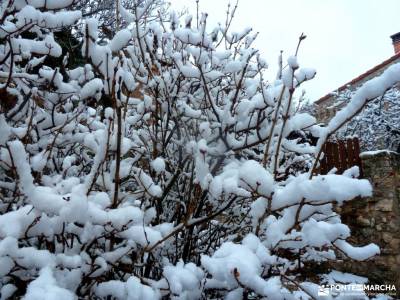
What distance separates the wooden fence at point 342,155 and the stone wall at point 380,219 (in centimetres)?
32

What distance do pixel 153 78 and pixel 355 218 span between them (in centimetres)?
405

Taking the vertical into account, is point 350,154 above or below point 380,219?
above

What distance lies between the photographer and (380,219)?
16.6ft

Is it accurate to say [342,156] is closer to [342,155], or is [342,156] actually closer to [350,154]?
[342,155]

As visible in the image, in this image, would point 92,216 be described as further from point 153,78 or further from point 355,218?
point 355,218

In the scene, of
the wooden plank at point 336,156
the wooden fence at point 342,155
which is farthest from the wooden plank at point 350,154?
the wooden plank at point 336,156

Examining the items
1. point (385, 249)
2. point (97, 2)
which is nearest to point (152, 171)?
point (385, 249)

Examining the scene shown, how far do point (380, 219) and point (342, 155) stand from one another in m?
1.21

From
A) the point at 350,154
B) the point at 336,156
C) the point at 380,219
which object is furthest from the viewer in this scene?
the point at 336,156

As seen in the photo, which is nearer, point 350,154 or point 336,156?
point 350,154

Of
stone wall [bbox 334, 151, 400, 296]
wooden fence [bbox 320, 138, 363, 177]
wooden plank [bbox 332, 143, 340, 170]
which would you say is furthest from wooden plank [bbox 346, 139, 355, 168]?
stone wall [bbox 334, 151, 400, 296]

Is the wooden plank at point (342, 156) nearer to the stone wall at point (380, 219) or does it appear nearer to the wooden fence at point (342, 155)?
the wooden fence at point (342, 155)

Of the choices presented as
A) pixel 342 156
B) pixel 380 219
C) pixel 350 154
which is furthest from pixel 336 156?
pixel 380 219

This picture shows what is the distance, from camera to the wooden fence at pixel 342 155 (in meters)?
5.77
